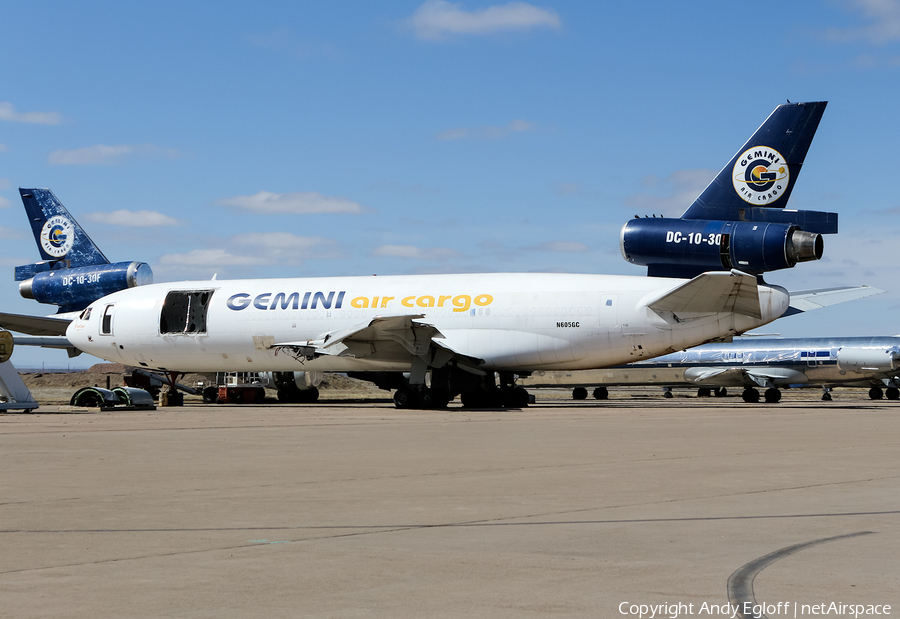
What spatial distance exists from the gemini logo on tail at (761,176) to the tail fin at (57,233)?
27274mm

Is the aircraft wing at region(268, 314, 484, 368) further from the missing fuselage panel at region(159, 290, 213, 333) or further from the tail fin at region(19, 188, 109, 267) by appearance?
the tail fin at region(19, 188, 109, 267)

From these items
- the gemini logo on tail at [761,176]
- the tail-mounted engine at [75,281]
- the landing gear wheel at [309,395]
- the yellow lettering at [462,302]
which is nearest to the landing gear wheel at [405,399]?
the yellow lettering at [462,302]

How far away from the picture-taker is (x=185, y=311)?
34.8 m

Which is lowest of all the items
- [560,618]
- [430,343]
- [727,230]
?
[560,618]

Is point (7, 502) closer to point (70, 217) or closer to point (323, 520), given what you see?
point (323, 520)

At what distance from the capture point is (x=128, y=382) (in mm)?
45500

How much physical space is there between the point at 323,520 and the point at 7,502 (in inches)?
120

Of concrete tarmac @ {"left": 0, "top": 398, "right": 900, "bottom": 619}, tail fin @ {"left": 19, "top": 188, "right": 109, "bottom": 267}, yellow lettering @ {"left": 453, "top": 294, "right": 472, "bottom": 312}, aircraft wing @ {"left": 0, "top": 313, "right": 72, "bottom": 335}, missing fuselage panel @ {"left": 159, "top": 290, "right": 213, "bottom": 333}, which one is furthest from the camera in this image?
tail fin @ {"left": 19, "top": 188, "right": 109, "bottom": 267}

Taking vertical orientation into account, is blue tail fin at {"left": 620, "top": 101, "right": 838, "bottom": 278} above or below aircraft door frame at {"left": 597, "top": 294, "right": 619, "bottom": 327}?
above

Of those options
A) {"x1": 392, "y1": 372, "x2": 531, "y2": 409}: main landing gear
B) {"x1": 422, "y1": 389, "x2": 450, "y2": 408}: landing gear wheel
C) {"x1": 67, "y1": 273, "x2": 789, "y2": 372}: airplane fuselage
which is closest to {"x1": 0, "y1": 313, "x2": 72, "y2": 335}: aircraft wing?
{"x1": 67, "y1": 273, "x2": 789, "y2": 372}: airplane fuselage

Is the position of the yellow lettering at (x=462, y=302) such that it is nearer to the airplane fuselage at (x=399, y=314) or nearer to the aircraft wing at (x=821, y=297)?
the airplane fuselage at (x=399, y=314)

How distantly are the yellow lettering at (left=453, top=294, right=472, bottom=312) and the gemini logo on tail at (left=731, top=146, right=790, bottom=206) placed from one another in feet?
29.9

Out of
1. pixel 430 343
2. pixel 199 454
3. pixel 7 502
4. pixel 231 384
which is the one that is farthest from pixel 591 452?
pixel 231 384

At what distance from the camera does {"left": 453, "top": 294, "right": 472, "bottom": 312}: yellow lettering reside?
3106 cm
